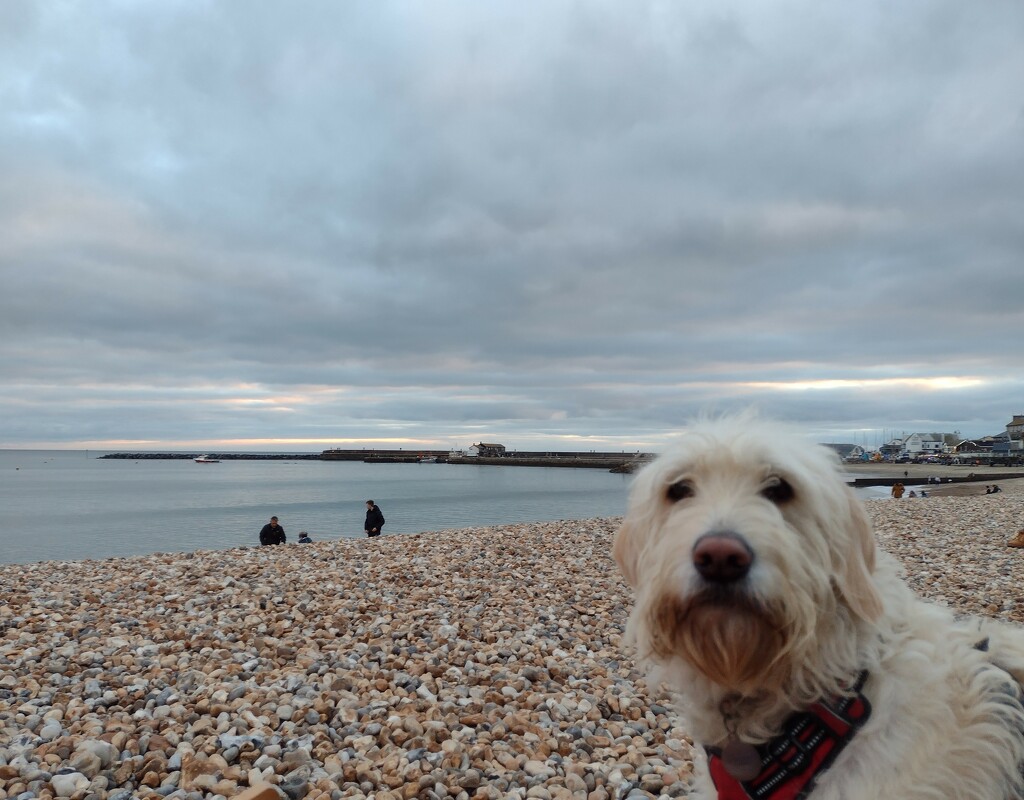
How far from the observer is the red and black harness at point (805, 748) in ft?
7.07

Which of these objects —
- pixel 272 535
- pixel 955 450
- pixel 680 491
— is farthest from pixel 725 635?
pixel 955 450

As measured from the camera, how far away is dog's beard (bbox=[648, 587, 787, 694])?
2.13 metres

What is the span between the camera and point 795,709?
2.24 m

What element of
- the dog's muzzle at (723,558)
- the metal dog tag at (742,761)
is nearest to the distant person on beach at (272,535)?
the metal dog tag at (742,761)

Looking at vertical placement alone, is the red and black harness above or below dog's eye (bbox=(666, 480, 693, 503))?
below

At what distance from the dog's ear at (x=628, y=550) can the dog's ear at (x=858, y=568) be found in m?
0.76

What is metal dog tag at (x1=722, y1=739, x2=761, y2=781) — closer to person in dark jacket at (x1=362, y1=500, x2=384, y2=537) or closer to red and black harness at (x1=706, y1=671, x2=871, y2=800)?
red and black harness at (x1=706, y1=671, x2=871, y2=800)


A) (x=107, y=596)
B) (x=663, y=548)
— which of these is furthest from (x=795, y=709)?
(x=107, y=596)

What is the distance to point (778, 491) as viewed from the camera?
7.86 ft

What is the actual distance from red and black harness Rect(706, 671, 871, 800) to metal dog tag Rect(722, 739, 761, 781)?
0.02 m

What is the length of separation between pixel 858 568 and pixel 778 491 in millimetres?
361

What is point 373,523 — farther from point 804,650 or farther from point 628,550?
point 804,650

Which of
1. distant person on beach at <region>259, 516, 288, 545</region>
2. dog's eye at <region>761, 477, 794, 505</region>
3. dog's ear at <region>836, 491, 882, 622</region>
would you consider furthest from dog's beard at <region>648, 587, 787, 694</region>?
distant person on beach at <region>259, 516, 288, 545</region>

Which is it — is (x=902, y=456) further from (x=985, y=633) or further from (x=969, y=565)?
(x=985, y=633)
